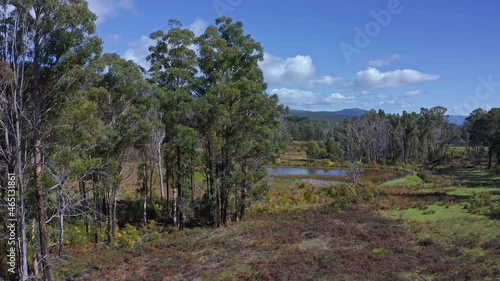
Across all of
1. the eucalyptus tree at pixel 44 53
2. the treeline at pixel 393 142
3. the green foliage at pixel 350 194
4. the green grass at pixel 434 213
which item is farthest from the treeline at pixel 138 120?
the treeline at pixel 393 142

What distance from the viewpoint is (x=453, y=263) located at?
562 inches

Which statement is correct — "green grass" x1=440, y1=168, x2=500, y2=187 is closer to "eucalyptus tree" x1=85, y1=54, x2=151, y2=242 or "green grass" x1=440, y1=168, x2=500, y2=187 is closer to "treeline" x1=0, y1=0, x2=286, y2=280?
"treeline" x1=0, y1=0, x2=286, y2=280

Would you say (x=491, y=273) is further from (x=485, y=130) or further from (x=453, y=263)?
(x=485, y=130)

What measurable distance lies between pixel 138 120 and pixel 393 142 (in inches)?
2988

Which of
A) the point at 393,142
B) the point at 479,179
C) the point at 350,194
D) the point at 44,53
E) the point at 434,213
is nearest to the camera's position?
the point at 44,53

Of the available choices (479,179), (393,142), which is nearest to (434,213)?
(479,179)

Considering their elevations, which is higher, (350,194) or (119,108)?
(119,108)

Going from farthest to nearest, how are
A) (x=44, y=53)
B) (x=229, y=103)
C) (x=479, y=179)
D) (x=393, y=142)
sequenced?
(x=393, y=142)
(x=479, y=179)
(x=229, y=103)
(x=44, y=53)

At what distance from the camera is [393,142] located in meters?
86.8

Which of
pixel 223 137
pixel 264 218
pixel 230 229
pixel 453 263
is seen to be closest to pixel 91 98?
pixel 223 137

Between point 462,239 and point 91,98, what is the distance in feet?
61.4

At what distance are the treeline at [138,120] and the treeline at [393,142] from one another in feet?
187

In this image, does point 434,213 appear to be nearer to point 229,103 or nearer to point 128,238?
point 229,103

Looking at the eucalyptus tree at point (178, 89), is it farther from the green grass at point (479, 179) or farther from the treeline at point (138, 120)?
the green grass at point (479, 179)
